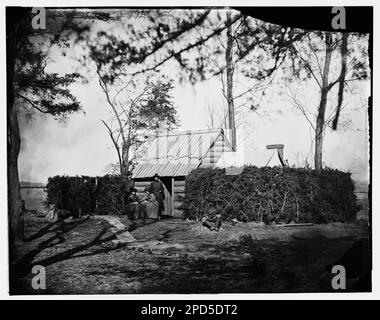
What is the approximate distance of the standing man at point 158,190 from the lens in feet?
22.6

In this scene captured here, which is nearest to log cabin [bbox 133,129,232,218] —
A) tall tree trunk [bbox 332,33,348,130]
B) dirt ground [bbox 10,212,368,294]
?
dirt ground [bbox 10,212,368,294]

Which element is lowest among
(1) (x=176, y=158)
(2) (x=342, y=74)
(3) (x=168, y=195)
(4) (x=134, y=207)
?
(4) (x=134, y=207)

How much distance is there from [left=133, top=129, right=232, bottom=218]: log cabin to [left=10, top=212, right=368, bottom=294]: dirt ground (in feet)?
1.48

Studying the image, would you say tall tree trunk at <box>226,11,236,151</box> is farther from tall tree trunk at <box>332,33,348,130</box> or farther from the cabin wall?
tall tree trunk at <box>332,33,348,130</box>

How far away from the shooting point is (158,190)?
22.6 feet

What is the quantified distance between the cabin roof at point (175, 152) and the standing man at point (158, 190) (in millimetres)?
109

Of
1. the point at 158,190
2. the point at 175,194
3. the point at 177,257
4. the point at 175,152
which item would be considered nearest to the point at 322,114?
the point at 175,152

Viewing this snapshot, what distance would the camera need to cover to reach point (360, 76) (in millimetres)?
6820

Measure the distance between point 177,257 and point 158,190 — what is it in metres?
1.05

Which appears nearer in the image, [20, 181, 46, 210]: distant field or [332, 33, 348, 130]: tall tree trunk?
[20, 181, 46, 210]: distant field

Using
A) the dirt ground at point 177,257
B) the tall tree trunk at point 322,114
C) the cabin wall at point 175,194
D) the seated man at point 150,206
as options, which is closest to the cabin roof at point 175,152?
the cabin wall at point 175,194

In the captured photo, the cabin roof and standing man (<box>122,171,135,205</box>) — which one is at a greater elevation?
the cabin roof

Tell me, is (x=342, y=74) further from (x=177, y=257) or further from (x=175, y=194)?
(x=177, y=257)

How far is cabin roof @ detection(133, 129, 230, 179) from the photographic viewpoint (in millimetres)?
6746
